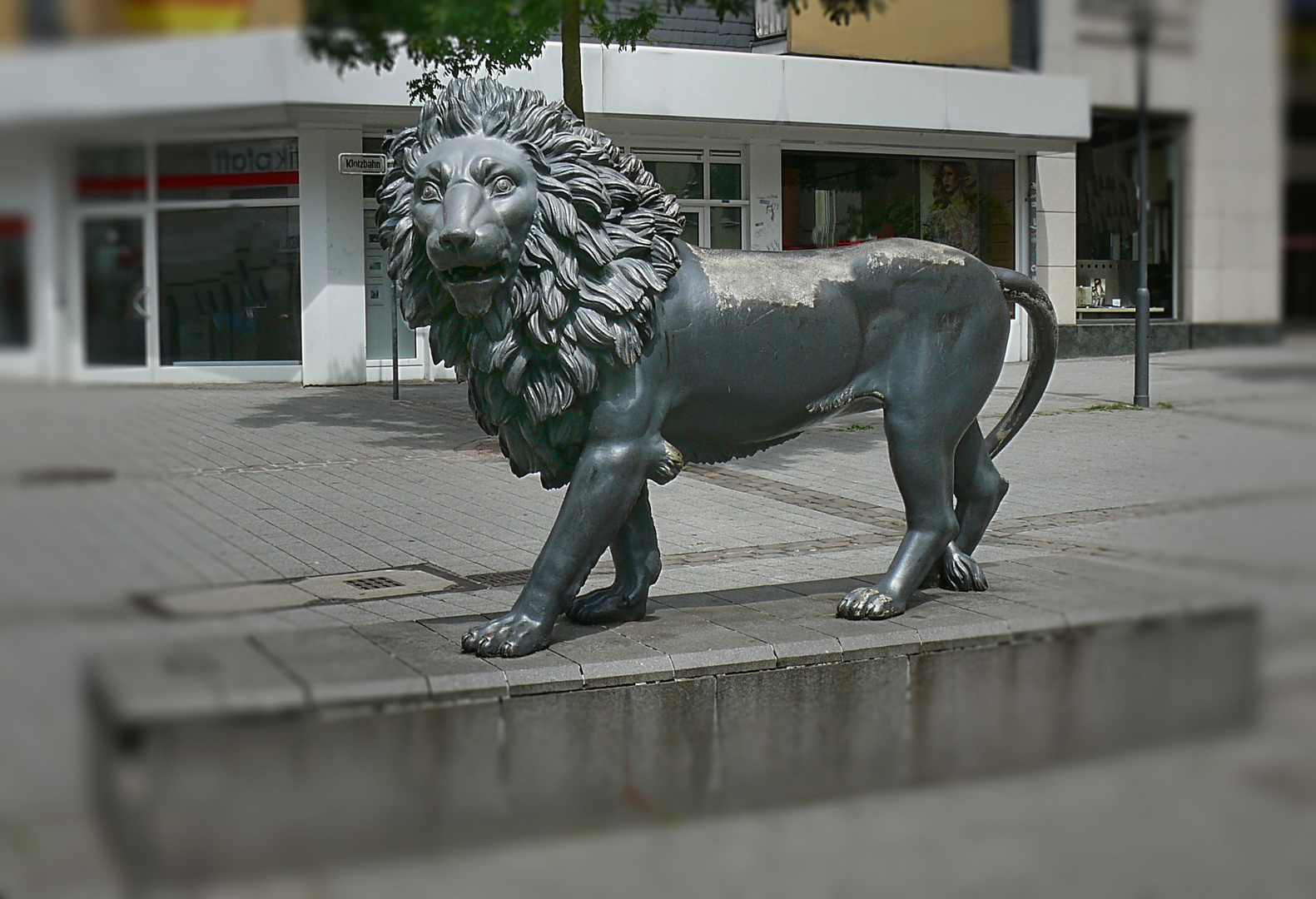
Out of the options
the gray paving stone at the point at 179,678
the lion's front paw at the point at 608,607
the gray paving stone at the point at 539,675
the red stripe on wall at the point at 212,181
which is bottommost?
the gray paving stone at the point at 539,675

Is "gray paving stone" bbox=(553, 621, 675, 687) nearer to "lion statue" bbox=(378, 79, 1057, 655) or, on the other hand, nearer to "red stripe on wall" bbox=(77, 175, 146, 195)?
"lion statue" bbox=(378, 79, 1057, 655)

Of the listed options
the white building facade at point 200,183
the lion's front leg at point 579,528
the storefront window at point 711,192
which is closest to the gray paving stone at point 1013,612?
the white building facade at point 200,183

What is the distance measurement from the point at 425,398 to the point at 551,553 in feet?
Answer: 31.4

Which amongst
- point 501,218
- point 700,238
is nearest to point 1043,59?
point 501,218

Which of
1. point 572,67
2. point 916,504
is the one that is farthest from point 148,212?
point 572,67

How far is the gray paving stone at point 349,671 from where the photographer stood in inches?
83.5

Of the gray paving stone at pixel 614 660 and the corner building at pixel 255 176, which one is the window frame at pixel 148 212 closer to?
the corner building at pixel 255 176

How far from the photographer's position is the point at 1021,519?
6309 mm

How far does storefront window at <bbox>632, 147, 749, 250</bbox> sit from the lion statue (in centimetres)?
1206

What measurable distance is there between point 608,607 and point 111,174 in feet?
9.10

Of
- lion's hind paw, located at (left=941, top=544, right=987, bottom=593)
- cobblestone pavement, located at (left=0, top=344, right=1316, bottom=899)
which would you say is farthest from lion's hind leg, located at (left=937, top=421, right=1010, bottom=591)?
cobblestone pavement, located at (left=0, top=344, right=1316, bottom=899)

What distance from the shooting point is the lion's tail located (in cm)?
309

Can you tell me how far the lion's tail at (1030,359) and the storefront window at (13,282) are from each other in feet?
8.67

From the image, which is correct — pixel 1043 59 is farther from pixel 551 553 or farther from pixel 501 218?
pixel 551 553
